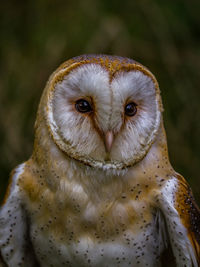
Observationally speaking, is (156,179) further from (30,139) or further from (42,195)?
(30,139)

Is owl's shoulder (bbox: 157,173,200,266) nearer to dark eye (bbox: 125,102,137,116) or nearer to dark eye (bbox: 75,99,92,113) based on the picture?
dark eye (bbox: 125,102,137,116)

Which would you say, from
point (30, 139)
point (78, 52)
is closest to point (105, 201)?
point (30, 139)

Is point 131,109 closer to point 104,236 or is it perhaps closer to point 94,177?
point 94,177

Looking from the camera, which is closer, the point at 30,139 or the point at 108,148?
the point at 108,148

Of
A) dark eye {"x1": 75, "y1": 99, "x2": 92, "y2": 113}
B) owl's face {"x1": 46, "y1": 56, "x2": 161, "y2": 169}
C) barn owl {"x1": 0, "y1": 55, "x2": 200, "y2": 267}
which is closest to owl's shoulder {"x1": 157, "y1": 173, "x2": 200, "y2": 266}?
barn owl {"x1": 0, "y1": 55, "x2": 200, "y2": 267}

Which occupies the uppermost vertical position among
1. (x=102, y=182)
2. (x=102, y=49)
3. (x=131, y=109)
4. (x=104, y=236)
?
(x=102, y=49)

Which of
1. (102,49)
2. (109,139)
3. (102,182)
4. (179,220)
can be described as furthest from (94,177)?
(102,49)

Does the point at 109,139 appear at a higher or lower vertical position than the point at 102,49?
lower
